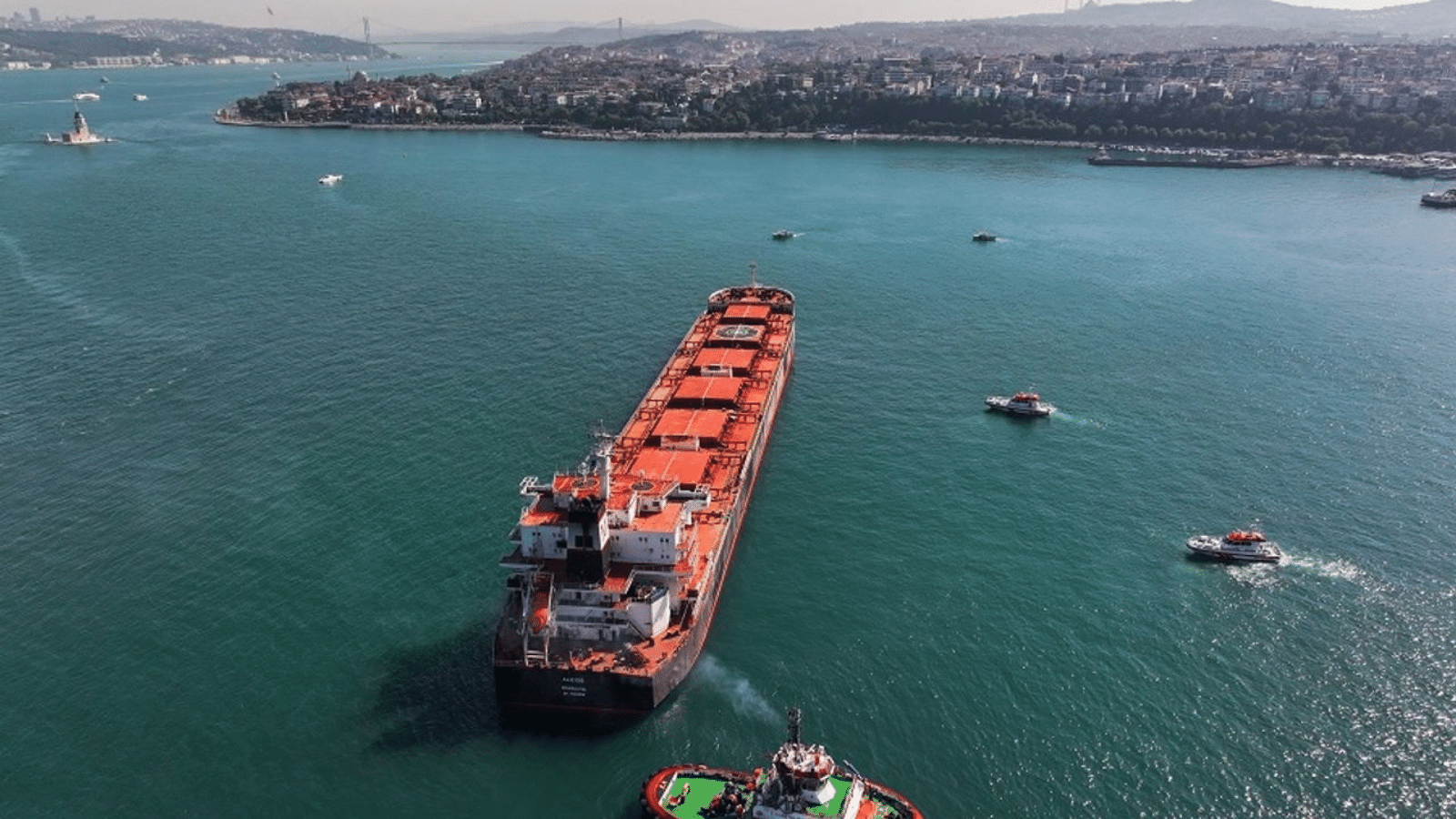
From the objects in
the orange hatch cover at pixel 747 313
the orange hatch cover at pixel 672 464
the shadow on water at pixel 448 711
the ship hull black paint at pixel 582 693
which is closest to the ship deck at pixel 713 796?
the ship hull black paint at pixel 582 693

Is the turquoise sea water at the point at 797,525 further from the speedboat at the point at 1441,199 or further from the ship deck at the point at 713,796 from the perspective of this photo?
the speedboat at the point at 1441,199

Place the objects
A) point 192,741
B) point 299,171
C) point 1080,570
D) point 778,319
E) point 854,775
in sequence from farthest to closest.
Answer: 1. point 299,171
2. point 778,319
3. point 1080,570
4. point 192,741
5. point 854,775

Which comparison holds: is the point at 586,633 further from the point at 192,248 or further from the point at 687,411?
the point at 192,248

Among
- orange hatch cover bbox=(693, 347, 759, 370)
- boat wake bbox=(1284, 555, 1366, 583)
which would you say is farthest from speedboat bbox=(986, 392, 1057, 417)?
boat wake bbox=(1284, 555, 1366, 583)

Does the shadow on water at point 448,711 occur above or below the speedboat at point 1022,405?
below

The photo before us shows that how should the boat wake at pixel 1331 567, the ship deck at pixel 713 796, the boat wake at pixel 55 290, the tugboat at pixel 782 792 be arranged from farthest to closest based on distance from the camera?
the boat wake at pixel 55 290 → the boat wake at pixel 1331 567 → the ship deck at pixel 713 796 → the tugboat at pixel 782 792

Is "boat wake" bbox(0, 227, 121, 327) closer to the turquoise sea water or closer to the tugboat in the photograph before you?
the turquoise sea water

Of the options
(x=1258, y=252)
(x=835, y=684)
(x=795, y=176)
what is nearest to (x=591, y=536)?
(x=835, y=684)
